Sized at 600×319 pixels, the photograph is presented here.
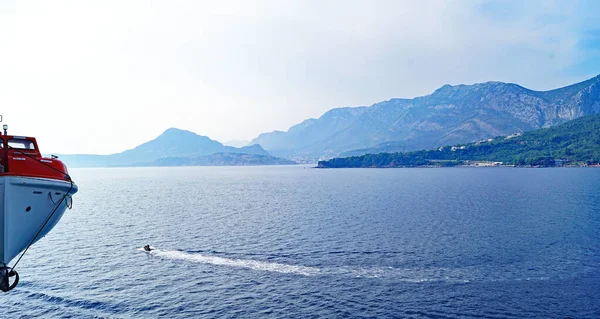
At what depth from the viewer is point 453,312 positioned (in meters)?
41.0

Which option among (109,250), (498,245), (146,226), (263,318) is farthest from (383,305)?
(146,226)

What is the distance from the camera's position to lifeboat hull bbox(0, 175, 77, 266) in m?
27.0

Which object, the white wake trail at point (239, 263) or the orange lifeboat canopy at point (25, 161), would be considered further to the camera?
the white wake trail at point (239, 263)

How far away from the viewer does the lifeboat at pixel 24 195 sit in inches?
1073

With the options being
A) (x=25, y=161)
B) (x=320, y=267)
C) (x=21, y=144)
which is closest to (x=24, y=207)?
(x=25, y=161)

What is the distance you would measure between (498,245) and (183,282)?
2188 inches

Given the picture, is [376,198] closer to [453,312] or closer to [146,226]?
[146,226]

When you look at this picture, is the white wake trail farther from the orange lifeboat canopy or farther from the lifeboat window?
the lifeboat window

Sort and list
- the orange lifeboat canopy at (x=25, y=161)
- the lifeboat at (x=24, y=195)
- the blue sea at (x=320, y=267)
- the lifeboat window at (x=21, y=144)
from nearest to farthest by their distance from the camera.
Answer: the lifeboat at (x=24, y=195), the orange lifeboat canopy at (x=25, y=161), the lifeboat window at (x=21, y=144), the blue sea at (x=320, y=267)

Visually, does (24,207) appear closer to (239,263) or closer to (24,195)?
(24,195)

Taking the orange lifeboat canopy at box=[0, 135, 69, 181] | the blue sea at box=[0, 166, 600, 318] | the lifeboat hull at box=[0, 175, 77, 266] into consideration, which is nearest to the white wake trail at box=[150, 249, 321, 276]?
the blue sea at box=[0, 166, 600, 318]

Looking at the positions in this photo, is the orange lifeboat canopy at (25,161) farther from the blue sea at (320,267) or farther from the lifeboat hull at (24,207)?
the blue sea at (320,267)

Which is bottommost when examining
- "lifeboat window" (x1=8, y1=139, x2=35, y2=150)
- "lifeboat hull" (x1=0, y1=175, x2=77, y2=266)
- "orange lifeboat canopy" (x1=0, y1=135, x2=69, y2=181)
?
"lifeboat hull" (x1=0, y1=175, x2=77, y2=266)

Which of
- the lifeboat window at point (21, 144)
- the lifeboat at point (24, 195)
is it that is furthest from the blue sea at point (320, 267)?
the lifeboat window at point (21, 144)
